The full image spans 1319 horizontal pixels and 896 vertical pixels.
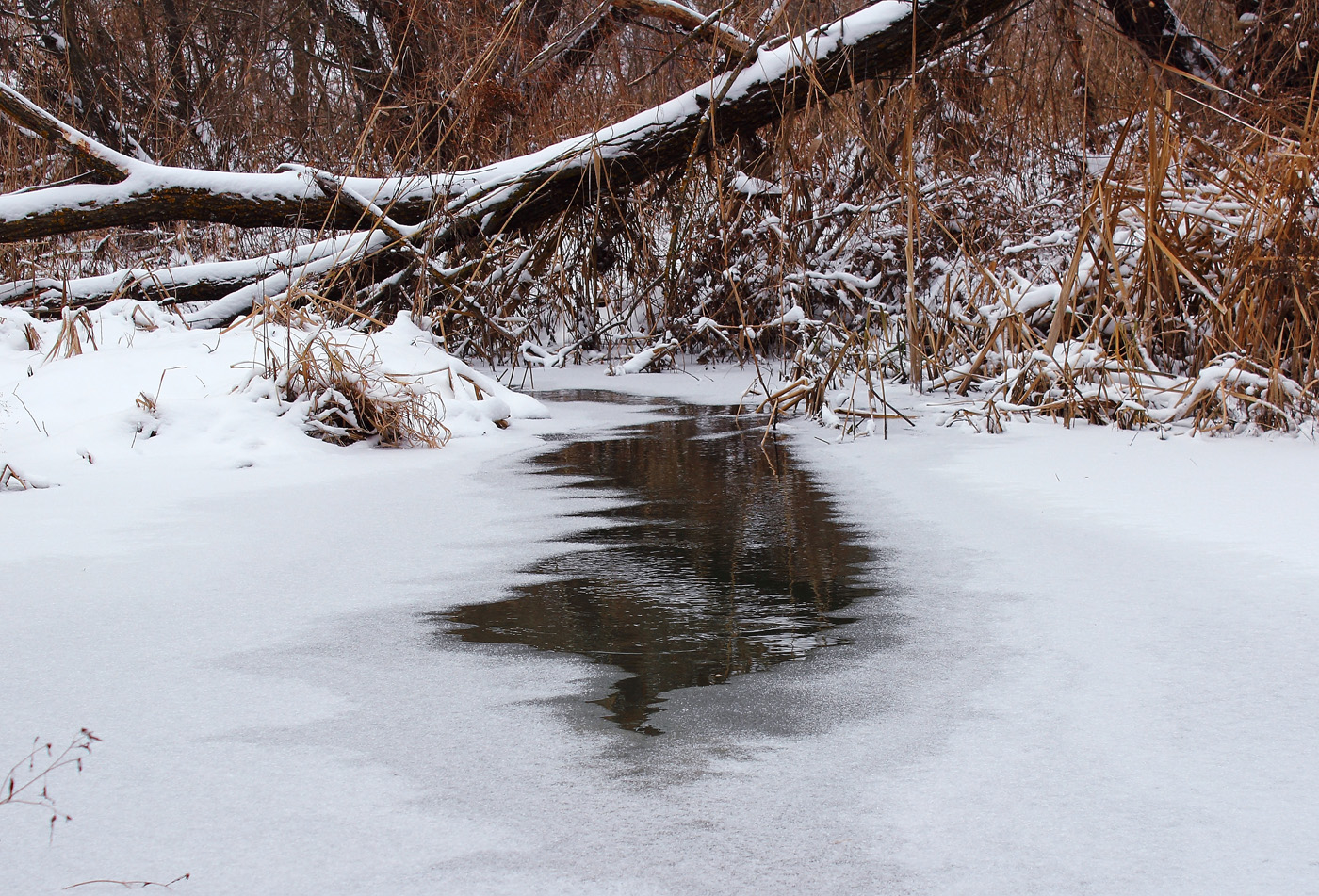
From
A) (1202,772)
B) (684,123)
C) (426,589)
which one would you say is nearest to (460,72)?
(684,123)

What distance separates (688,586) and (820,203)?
485cm

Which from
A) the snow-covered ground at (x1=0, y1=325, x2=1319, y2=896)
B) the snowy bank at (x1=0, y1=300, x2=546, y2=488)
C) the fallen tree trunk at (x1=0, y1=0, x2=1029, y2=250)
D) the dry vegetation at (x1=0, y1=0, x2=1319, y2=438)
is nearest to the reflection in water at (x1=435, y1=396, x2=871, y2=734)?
the snow-covered ground at (x1=0, y1=325, x2=1319, y2=896)

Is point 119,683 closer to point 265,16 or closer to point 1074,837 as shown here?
point 1074,837

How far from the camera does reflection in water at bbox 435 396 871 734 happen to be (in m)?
1.65

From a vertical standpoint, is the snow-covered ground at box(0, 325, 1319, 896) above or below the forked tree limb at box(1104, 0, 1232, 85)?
below

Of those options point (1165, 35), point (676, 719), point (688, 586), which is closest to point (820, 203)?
point (1165, 35)

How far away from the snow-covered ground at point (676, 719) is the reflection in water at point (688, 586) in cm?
7

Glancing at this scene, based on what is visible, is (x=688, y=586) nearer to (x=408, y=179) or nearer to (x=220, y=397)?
(x=220, y=397)

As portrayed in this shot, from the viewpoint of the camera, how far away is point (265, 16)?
29.0ft

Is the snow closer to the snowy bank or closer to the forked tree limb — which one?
the snowy bank

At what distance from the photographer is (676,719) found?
1405 millimetres

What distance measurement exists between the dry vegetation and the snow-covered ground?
1.29m

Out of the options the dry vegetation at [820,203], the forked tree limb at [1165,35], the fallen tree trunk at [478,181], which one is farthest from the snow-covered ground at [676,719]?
the forked tree limb at [1165,35]

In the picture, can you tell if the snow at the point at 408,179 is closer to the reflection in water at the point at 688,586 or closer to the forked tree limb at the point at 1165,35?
the forked tree limb at the point at 1165,35
